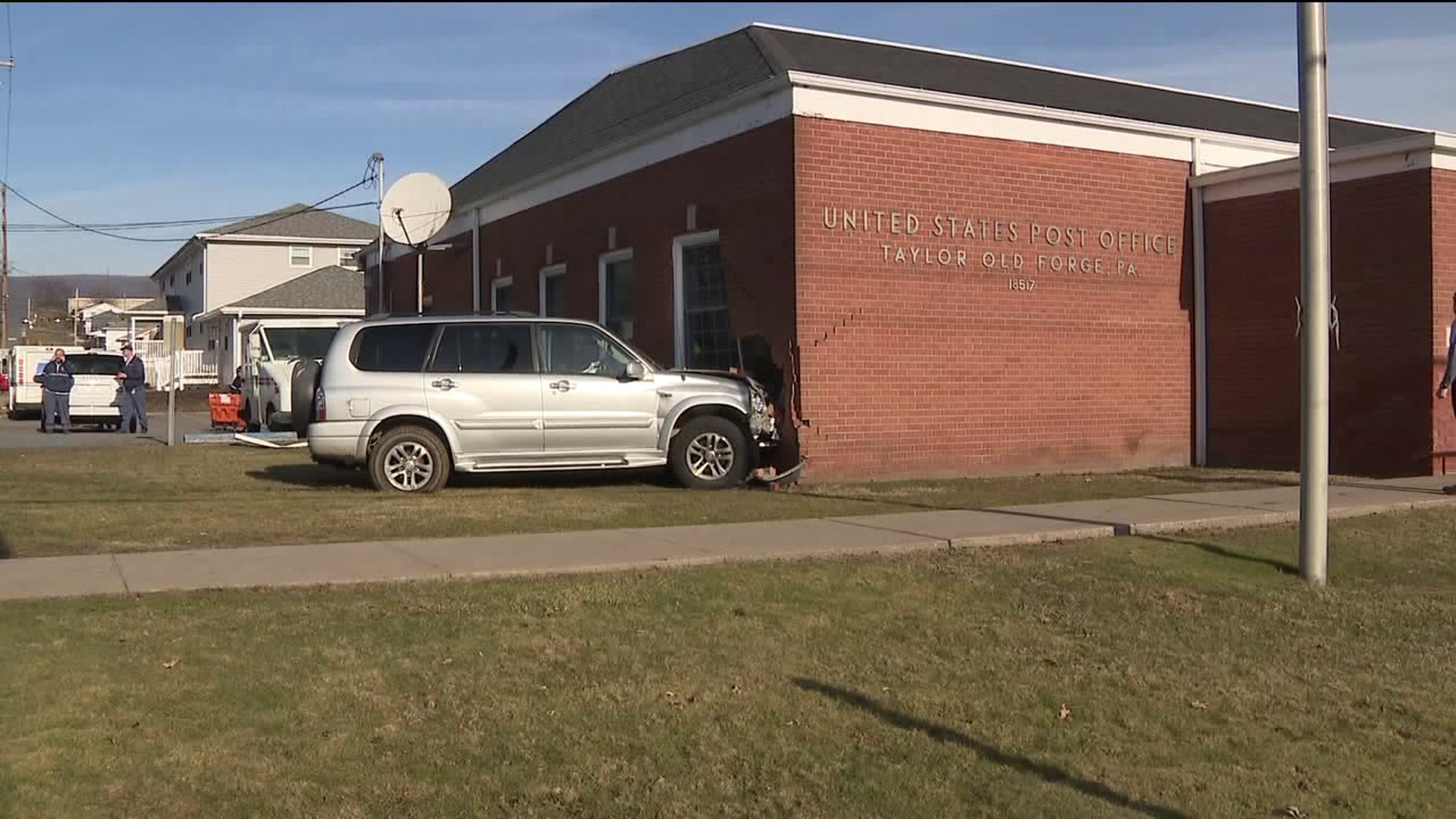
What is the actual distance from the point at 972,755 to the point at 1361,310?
1183 centimetres

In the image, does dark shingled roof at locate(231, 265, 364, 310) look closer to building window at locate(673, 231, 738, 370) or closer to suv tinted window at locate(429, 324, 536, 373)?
building window at locate(673, 231, 738, 370)

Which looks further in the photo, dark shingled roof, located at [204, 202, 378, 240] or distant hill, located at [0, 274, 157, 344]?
distant hill, located at [0, 274, 157, 344]

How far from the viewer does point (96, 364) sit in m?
28.1

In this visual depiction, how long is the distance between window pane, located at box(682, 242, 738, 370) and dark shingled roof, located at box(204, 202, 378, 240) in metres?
37.0

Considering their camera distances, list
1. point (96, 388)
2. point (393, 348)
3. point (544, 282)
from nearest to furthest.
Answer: point (393, 348)
point (544, 282)
point (96, 388)

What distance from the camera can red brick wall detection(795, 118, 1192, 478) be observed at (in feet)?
45.2

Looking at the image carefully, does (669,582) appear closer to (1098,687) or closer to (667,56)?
(1098,687)

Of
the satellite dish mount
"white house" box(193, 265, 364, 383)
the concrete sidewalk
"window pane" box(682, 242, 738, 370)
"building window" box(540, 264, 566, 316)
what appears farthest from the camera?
"white house" box(193, 265, 364, 383)

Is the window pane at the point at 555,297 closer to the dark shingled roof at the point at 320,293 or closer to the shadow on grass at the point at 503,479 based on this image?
the shadow on grass at the point at 503,479

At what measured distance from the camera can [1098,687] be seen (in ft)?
18.7

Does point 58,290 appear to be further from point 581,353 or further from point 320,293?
point 581,353

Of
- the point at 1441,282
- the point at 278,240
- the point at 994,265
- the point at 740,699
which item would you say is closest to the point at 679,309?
the point at 994,265

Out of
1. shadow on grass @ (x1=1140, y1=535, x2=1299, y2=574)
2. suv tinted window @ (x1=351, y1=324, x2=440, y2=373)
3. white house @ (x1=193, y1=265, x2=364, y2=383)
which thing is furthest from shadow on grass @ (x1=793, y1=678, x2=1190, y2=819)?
white house @ (x1=193, y1=265, x2=364, y2=383)

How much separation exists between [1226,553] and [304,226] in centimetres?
4885
